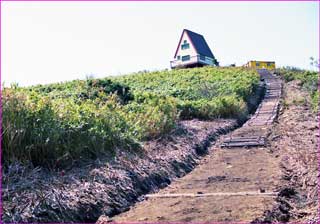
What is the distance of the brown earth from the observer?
4.52 m

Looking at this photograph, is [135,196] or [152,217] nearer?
[152,217]

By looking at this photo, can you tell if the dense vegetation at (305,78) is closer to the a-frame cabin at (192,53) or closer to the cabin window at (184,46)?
the a-frame cabin at (192,53)

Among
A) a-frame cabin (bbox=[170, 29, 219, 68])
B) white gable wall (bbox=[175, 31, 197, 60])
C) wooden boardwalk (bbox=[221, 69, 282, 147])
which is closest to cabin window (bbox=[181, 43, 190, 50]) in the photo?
a-frame cabin (bbox=[170, 29, 219, 68])

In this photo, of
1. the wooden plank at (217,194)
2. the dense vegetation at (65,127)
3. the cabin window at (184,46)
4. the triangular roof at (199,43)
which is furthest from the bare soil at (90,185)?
the cabin window at (184,46)

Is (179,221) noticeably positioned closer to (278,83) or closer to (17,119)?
(17,119)

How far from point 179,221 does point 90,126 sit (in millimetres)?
2591

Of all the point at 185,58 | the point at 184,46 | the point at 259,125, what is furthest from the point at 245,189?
the point at 184,46

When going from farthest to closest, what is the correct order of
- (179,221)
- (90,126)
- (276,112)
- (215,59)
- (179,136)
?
(215,59), (276,112), (179,136), (90,126), (179,221)

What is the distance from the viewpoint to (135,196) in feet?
18.1

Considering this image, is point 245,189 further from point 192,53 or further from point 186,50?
point 186,50

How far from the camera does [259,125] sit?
13.2 metres

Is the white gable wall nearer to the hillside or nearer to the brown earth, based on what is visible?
the hillside

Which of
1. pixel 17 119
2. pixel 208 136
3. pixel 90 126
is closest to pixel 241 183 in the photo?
pixel 90 126

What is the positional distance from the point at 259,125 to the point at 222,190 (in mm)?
7931
